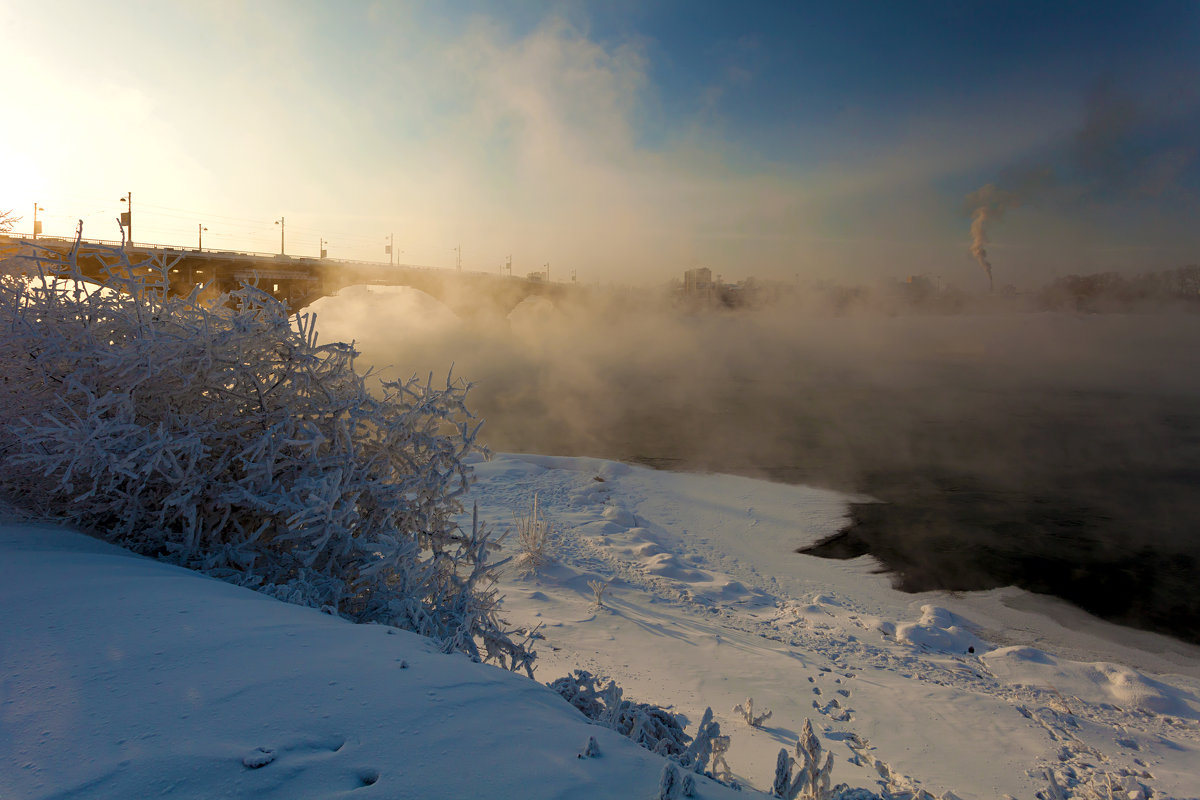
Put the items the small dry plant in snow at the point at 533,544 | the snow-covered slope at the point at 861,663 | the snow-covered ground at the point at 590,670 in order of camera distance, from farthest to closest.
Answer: the small dry plant in snow at the point at 533,544
the snow-covered slope at the point at 861,663
the snow-covered ground at the point at 590,670

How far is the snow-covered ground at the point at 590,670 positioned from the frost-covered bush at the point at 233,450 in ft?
1.26

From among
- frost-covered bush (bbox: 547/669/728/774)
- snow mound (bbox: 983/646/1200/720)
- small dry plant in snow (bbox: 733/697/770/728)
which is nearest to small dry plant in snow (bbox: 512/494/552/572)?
small dry plant in snow (bbox: 733/697/770/728)

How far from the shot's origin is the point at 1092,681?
698cm

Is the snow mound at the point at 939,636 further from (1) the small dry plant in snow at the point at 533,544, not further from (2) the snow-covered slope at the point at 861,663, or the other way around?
(1) the small dry plant in snow at the point at 533,544

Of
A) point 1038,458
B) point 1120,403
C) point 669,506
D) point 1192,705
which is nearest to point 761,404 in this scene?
point 1038,458

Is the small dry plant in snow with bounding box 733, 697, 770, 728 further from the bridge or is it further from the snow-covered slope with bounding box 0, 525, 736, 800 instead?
the bridge

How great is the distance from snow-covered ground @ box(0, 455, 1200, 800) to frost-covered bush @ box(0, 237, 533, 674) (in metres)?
0.39

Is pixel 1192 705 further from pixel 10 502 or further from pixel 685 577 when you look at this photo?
pixel 10 502

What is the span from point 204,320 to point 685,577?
7433mm

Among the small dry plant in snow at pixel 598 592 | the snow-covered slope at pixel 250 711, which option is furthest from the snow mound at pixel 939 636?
the snow-covered slope at pixel 250 711

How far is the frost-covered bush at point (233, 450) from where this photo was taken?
3436mm

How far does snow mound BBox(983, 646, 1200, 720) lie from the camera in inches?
258

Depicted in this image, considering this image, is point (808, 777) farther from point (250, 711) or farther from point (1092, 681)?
point (1092, 681)

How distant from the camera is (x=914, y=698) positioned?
5758mm
